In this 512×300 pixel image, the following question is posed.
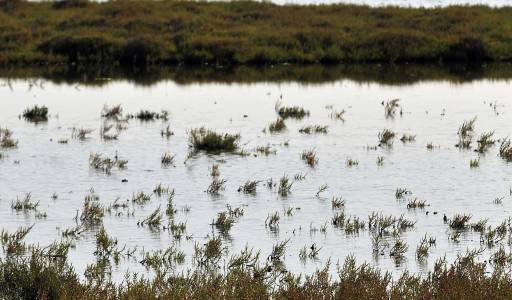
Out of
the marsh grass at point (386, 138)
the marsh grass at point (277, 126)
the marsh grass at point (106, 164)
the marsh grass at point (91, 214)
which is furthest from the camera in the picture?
the marsh grass at point (277, 126)

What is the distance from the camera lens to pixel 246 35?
48.4m

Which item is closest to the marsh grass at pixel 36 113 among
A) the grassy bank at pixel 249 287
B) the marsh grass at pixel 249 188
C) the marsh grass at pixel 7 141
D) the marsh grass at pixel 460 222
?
the marsh grass at pixel 7 141

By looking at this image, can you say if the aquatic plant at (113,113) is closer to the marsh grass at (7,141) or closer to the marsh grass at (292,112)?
the marsh grass at (292,112)

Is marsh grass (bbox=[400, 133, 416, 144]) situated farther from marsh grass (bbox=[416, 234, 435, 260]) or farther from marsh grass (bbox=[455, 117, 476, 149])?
marsh grass (bbox=[416, 234, 435, 260])

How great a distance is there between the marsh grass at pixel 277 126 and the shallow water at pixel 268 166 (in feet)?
1.36

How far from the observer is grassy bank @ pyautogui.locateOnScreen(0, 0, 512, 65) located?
4591cm

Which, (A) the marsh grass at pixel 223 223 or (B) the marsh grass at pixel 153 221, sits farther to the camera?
(B) the marsh grass at pixel 153 221

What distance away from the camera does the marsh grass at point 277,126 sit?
87.3 ft

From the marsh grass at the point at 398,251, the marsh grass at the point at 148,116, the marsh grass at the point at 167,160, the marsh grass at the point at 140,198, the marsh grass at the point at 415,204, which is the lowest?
the marsh grass at the point at 148,116

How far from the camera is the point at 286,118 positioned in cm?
2936

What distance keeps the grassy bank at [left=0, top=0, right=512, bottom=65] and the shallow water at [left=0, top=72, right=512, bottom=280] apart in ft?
30.9

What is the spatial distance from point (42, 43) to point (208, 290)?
38186mm

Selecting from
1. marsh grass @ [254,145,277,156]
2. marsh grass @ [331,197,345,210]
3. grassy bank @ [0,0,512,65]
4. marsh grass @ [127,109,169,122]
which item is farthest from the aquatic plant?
grassy bank @ [0,0,512,65]

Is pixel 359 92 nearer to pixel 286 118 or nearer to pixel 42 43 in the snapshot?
pixel 286 118
